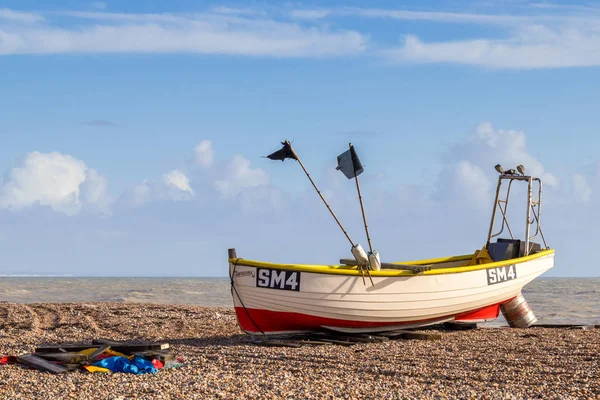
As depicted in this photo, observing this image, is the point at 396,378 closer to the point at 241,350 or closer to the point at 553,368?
the point at 553,368

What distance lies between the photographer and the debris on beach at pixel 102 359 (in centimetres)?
1238

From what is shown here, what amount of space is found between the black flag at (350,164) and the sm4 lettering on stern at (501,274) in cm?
449

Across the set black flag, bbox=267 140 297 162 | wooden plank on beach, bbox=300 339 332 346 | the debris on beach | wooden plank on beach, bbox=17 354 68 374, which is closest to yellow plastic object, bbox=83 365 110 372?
the debris on beach

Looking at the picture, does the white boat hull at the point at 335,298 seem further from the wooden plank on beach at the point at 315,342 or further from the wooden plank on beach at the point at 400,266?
Result: the wooden plank on beach at the point at 315,342

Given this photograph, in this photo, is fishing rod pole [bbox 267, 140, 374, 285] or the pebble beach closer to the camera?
the pebble beach

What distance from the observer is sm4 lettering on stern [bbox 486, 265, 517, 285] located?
19047mm

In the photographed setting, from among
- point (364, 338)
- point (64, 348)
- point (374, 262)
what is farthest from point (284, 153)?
point (64, 348)

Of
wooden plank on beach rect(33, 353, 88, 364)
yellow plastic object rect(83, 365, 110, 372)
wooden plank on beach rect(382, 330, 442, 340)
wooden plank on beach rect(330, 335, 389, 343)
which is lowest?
yellow plastic object rect(83, 365, 110, 372)

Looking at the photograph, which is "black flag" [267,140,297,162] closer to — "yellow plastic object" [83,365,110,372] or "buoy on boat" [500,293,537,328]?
"yellow plastic object" [83,365,110,372]

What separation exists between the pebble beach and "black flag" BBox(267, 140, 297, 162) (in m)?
4.09

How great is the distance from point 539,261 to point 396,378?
10.7m

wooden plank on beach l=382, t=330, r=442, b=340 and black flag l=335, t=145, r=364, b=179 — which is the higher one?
black flag l=335, t=145, r=364, b=179

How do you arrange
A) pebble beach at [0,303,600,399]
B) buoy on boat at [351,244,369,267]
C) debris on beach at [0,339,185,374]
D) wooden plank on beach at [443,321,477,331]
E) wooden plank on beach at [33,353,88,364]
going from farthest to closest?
wooden plank on beach at [443,321,477,331]
buoy on boat at [351,244,369,267]
wooden plank on beach at [33,353,88,364]
debris on beach at [0,339,185,374]
pebble beach at [0,303,600,399]

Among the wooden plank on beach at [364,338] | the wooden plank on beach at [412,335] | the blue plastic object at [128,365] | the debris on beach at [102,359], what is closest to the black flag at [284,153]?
the wooden plank on beach at [364,338]
